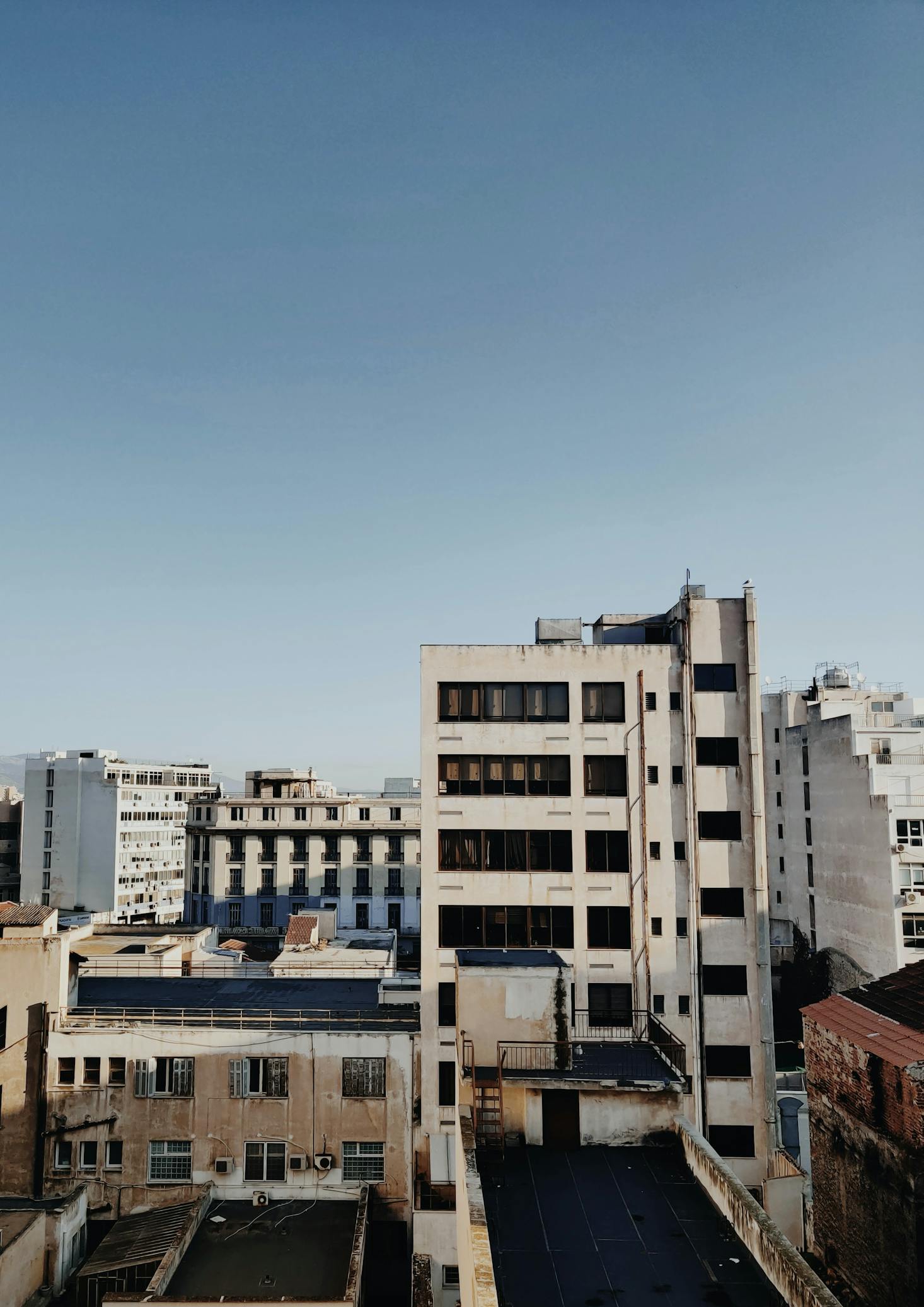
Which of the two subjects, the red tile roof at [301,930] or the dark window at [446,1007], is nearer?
the dark window at [446,1007]

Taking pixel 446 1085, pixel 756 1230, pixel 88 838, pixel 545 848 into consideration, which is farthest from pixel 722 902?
pixel 88 838

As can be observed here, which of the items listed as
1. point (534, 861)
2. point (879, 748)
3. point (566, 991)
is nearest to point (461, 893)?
point (534, 861)

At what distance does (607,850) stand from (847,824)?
36.8m

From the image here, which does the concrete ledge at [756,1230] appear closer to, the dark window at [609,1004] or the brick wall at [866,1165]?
the brick wall at [866,1165]

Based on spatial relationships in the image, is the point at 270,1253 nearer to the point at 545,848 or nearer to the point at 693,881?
the point at 545,848

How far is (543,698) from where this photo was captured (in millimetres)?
34281

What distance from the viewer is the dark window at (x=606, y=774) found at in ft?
111

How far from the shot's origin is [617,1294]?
42.6 feet

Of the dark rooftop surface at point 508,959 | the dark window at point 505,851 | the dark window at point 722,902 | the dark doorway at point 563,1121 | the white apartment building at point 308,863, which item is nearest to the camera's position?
the dark doorway at point 563,1121

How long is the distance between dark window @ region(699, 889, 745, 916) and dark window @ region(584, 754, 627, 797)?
5049mm

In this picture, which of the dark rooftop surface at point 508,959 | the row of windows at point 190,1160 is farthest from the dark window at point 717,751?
the row of windows at point 190,1160

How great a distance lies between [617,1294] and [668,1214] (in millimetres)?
2888

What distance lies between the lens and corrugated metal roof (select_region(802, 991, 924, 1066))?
18.5 m

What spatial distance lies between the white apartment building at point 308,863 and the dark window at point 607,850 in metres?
59.0
